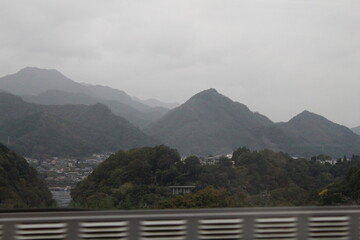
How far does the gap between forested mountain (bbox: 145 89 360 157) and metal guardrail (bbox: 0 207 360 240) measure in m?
69.8

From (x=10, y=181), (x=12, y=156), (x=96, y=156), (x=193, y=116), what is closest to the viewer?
(x=10, y=181)

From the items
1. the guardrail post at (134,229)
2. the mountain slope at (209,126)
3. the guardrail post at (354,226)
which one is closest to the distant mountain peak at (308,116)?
the mountain slope at (209,126)

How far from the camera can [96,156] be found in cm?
8762

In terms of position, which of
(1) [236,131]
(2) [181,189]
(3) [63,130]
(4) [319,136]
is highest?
(1) [236,131]

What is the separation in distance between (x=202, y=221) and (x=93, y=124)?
4043 inches

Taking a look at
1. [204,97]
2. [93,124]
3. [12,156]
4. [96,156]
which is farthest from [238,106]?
[12,156]

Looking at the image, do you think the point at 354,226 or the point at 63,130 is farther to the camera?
the point at 63,130

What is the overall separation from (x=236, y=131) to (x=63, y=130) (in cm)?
5160

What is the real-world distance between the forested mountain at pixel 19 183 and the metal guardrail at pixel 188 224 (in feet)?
98.0

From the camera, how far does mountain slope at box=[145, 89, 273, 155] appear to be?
11700 cm

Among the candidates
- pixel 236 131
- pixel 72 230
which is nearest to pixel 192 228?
pixel 72 230

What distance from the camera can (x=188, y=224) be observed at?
655cm

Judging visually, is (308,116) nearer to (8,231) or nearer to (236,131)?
(236,131)

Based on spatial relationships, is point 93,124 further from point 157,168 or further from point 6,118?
point 157,168
